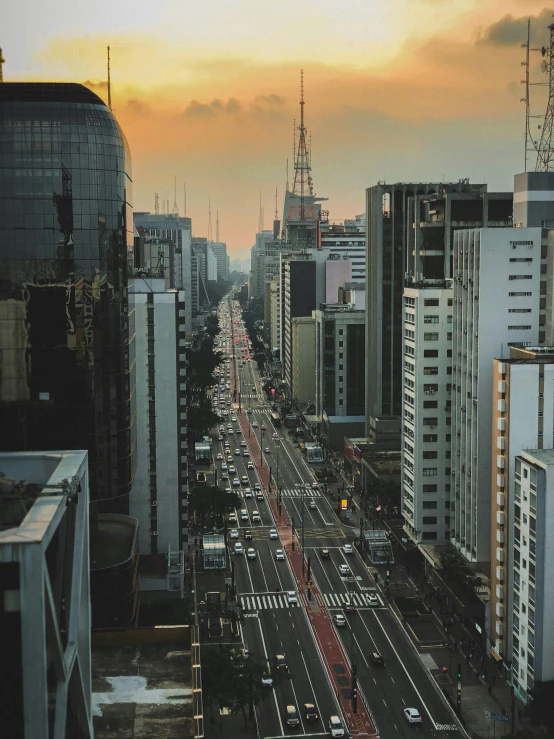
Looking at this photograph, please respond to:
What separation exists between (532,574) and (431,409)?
32242 millimetres

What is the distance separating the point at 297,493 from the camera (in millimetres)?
140125

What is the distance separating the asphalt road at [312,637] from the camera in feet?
242

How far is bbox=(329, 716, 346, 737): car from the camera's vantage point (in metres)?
69.8

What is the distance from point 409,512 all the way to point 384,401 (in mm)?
47323

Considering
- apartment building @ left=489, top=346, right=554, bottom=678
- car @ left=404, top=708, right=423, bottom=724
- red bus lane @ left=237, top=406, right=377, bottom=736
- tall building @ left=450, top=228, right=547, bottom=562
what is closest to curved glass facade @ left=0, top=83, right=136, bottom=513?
red bus lane @ left=237, top=406, right=377, bottom=736

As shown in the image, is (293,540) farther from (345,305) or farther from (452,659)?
(345,305)

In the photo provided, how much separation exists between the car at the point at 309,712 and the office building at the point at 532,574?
50.8ft

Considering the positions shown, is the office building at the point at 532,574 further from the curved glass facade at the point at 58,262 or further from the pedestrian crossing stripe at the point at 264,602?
the curved glass facade at the point at 58,262

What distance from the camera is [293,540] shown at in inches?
4616

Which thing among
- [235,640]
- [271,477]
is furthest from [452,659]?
[271,477]

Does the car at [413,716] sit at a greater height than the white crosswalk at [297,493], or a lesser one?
lesser

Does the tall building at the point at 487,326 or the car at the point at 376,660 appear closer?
the car at the point at 376,660

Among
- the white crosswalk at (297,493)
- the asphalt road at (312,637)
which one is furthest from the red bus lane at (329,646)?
the white crosswalk at (297,493)

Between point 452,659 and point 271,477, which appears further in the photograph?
point 271,477
